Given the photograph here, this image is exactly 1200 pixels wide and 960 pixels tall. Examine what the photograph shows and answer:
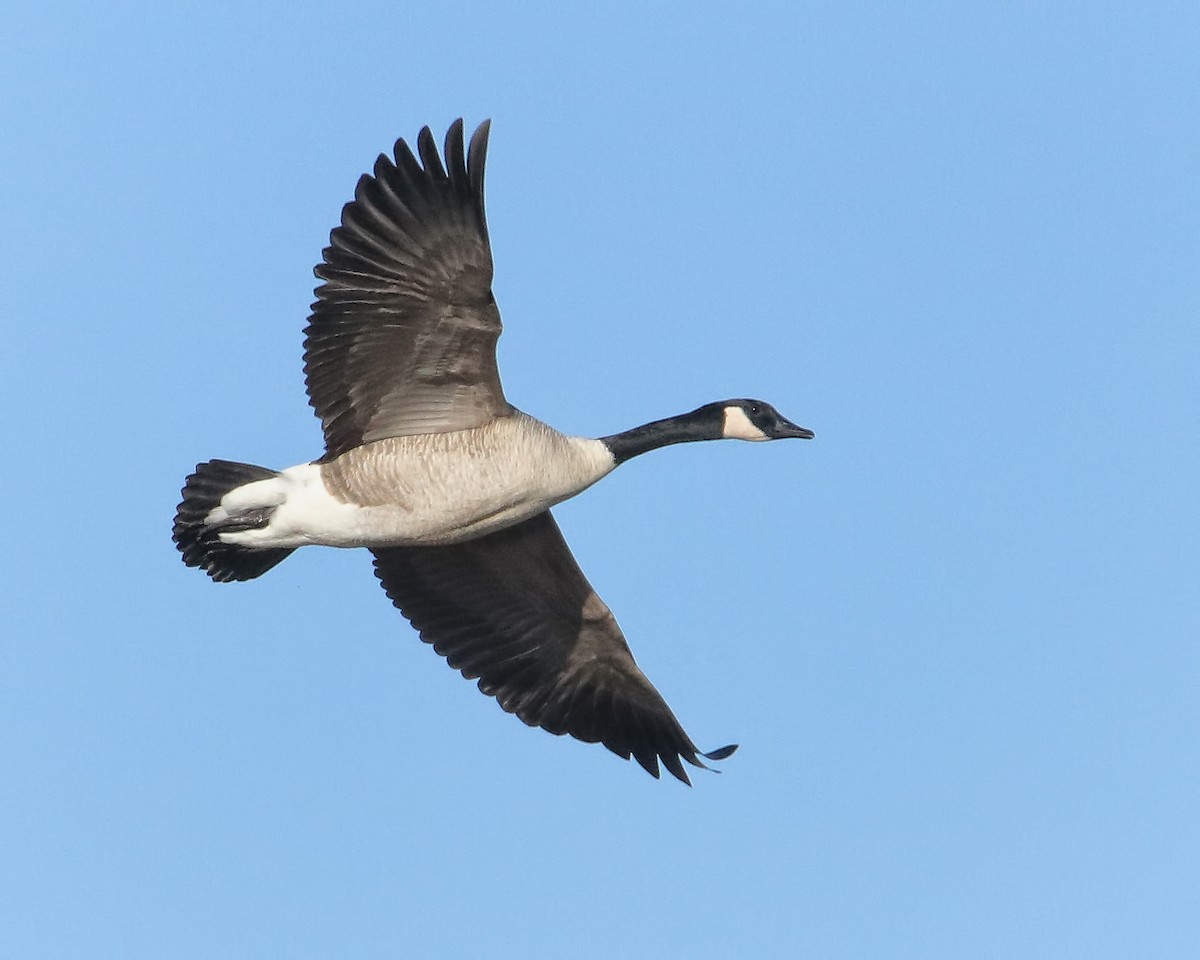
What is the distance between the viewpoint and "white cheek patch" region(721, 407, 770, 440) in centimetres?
1225

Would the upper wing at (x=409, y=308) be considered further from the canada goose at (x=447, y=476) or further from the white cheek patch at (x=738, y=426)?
the white cheek patch at (x=738, y=426)

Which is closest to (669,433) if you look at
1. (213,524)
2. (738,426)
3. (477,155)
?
(738,426)

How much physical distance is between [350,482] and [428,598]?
1.87 metres

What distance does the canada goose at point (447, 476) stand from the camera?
10.5m

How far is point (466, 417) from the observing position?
11203 mm

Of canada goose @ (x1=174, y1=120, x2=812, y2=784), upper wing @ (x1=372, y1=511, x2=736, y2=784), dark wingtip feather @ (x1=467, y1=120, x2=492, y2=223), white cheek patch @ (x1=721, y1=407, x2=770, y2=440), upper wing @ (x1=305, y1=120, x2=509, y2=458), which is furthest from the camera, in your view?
Result: upper wing @ (x1=372, y1=511, x2=736, y2=784)

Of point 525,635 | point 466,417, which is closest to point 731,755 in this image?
point 525,635

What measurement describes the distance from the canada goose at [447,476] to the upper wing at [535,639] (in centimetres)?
1

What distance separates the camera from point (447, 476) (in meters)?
11.1

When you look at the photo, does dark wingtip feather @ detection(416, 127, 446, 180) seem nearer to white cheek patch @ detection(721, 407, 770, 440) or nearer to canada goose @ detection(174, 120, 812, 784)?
canada goose @ detection(174, 120, 812, 784)

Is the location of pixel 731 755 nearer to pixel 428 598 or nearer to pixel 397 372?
pixel 428 598

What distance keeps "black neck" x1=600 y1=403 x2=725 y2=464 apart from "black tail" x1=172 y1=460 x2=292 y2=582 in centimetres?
225

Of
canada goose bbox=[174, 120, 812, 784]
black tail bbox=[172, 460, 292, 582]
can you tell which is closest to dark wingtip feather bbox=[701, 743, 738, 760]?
canada goose bbox=[174, 120, 812, 784]

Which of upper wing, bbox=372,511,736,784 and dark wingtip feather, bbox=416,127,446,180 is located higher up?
dark wingtip feather, bbox=416,127,446,180
